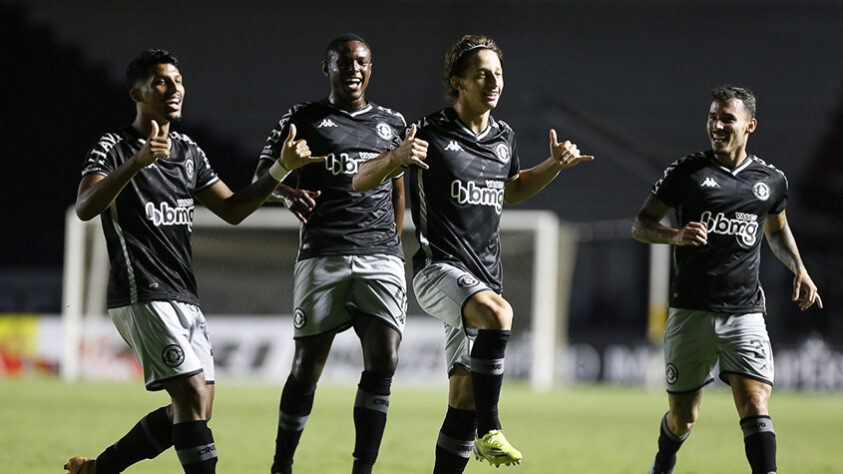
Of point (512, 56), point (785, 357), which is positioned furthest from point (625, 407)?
point (512, 56)

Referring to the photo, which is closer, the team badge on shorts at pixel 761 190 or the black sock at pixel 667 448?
the team badge on shorts at pixel 761 190

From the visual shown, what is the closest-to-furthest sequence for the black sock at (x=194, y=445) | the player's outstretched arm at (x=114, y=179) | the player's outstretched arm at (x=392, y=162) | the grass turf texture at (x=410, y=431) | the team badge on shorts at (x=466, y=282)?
1. the player's outstretched arm at (x=114, y=179)
2. the black sock at (x=194, y=445)
3. the player's outstretched arm at (x=392, y=162)
4. the team badge on shorts at (x=466, y=282)
5. the grass turf texture at (x=410, y=431)

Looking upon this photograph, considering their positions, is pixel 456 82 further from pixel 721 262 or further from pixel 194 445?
pixel 194 445

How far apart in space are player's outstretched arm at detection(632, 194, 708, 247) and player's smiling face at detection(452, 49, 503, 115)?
3.54 ft

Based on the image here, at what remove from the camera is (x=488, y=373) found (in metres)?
4.78

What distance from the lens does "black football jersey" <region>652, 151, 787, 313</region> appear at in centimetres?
564

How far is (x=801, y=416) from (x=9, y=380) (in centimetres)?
1171

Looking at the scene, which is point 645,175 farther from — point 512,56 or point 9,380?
point 9,380

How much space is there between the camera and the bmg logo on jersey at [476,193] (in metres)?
5.11

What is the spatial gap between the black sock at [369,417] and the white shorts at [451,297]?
13.6 inches

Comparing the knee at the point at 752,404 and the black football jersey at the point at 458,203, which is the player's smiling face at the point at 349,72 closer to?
the black football jersey at the point at 458,203

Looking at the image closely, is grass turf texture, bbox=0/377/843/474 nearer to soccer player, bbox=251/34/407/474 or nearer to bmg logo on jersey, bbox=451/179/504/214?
soccer player, bbox=251/34/407/474

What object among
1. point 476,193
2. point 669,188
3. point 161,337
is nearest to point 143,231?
point 161,337

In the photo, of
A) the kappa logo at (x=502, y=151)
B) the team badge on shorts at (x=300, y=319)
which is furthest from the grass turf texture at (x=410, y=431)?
the kappa logo at (x=502, y=151)
